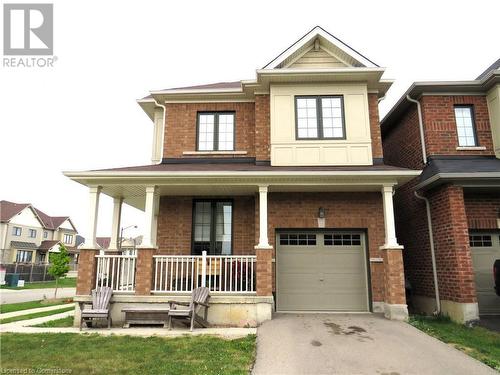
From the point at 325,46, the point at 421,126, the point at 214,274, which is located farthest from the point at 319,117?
the point at 214,274

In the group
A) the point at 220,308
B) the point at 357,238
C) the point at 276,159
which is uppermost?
the point at 276,159

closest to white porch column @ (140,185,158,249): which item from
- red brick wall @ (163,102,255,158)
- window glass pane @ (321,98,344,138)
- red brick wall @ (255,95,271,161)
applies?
red brick wall @ (163,102,255,158)

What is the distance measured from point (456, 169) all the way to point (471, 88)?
10.1ft

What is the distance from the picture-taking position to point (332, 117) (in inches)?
400

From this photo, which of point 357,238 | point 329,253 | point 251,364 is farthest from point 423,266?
point 251,364

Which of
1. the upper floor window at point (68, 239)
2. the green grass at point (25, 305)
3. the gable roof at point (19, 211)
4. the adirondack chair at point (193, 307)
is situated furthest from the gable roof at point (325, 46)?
the upper floor window at point (68, 239)

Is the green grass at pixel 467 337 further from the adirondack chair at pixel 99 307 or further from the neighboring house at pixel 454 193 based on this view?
the adirondack chair at pixel 99 307

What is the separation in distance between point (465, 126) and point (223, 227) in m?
7.79

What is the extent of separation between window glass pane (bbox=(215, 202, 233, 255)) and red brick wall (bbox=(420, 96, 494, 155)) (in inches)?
240

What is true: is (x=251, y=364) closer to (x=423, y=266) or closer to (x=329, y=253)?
(x=329, y=253)

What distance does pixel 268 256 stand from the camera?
27.2 feet

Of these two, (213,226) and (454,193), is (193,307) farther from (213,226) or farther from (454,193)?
(454,193)

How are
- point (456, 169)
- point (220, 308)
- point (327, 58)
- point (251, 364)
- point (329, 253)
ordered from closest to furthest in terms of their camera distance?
point (251, 364), point (220, 308), point (456, 169), point (329, 253), point (327, 58)

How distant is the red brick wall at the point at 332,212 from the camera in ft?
31.2
